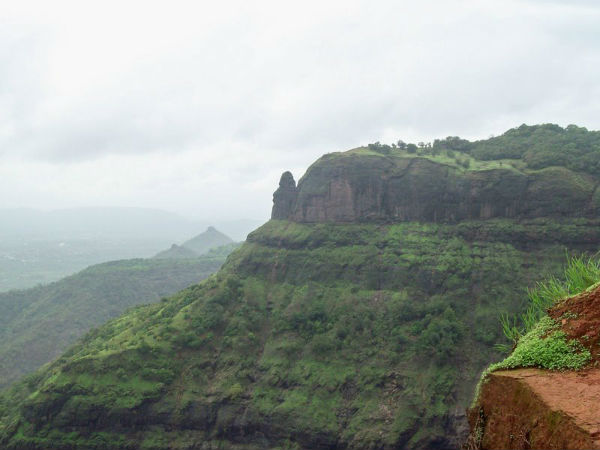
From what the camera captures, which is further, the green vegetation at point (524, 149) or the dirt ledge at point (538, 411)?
the green vegetation at point (524, 149)

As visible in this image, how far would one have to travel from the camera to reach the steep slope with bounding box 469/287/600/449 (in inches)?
274

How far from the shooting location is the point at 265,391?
157 ft

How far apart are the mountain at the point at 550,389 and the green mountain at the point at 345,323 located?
36.0 meters

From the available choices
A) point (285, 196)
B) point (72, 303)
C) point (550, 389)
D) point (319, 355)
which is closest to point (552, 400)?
point (550, 389)

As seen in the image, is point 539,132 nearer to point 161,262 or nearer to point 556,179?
point 556,179

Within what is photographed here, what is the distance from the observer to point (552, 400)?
24.6 feet

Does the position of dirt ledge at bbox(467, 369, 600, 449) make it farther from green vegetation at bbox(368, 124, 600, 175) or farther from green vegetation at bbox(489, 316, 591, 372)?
green vegetation at bbox(368, 124, 600, 175)

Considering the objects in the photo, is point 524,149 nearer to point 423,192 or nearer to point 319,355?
point 423,192

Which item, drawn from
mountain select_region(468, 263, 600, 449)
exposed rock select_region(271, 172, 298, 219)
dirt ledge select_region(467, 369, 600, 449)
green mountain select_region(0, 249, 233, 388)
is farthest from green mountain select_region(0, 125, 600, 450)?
green mountain select_region(0, 249, 233, 388)

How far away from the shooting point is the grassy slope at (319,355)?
44.3 meters

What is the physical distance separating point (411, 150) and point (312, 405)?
149 ft

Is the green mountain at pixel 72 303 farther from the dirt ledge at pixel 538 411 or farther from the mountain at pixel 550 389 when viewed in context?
the mountain at pixel 550 389

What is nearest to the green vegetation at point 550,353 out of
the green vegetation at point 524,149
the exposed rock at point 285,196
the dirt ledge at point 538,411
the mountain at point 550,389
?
the mountain at point 550,389

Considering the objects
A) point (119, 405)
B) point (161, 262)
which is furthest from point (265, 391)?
point (161, 262)
